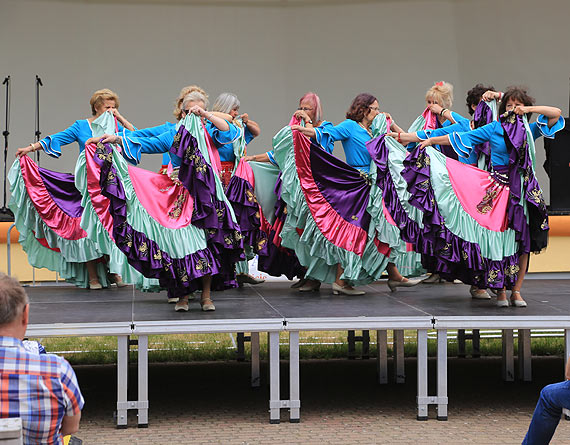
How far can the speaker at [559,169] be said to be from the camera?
8.51 m

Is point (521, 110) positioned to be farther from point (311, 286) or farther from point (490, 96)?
point (311, 286)

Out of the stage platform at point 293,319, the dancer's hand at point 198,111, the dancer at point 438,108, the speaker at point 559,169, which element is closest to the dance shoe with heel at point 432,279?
the stage platform at point 293,319

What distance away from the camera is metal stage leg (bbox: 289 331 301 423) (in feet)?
13.8

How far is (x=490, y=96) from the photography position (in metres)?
5.29

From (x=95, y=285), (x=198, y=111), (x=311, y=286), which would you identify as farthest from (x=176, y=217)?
(x=95, y=285)

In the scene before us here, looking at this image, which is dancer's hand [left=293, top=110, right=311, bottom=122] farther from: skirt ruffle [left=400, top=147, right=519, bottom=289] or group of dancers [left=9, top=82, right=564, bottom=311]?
skirt ruffle [left=400, top=147, right=519, bottom=289]

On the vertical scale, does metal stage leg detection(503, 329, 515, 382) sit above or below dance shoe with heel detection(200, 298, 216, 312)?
below

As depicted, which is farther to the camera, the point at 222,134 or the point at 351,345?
the point at 351,345

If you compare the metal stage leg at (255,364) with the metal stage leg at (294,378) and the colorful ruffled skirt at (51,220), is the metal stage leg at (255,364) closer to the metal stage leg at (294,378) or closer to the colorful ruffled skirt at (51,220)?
the metal stage leg at (294,378)

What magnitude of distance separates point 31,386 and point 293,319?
226cm

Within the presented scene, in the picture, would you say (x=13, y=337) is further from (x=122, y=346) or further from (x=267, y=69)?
(x=267, y=69)

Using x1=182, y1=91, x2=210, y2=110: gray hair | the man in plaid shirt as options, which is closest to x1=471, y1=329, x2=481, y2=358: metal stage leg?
x1=182, y1=91, x2=210, y2=110: gray hair

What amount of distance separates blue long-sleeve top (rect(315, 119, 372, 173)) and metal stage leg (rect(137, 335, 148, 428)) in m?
2.05

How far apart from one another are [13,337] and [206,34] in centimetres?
937
